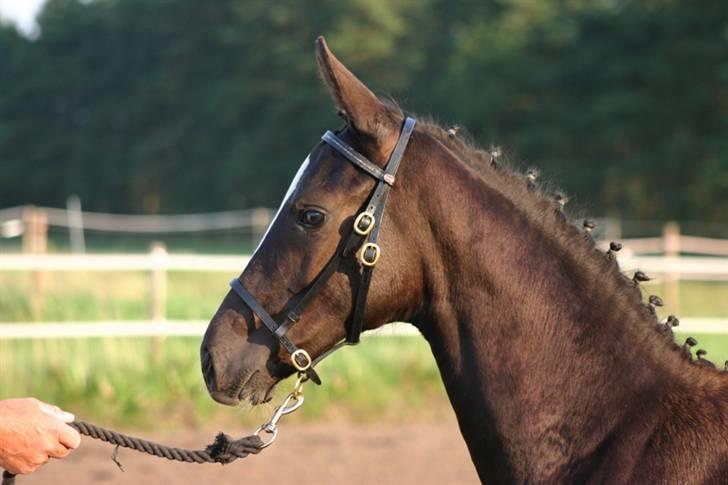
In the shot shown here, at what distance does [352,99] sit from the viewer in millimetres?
2828

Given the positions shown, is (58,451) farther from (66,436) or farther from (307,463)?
(307,463)

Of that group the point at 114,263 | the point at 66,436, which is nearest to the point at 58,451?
the point at 66,436

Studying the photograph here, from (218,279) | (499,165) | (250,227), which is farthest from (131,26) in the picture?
(499,165)

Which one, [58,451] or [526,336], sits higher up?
[526,336]

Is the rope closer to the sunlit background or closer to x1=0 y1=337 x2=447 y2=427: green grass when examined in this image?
the sunlit background

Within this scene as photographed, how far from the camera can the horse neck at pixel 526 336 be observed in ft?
9.13

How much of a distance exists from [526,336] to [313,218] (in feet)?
2.28

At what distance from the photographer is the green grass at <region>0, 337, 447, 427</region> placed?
30.0ft

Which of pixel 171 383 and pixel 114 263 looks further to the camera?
pixel 114 263

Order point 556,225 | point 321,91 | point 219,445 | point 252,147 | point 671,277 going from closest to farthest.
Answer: point 556,225 < point 219,445 < point 671,277 < point 321,91 < point 252,147

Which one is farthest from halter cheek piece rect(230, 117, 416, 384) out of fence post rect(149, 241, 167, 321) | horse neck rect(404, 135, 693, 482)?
fence post rect(149, 241, 167, 321)

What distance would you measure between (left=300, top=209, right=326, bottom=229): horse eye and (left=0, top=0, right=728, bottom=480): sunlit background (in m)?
0.64

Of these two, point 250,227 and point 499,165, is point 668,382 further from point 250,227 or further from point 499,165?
point 250,227

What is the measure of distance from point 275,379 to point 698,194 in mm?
32703
